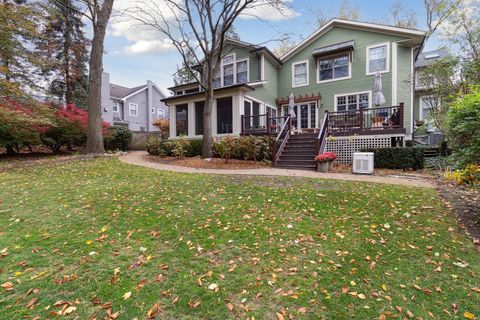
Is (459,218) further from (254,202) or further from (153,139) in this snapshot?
(153,139)

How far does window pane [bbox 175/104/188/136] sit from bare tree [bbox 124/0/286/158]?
17.8ft

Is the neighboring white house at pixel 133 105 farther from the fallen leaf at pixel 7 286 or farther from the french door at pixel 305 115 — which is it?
the fallen leaf at pixel 7 286

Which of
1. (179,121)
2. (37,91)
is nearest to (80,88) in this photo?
(37,91)

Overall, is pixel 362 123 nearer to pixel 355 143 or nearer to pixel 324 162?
pixel 355 143

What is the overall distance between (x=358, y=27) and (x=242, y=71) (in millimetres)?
7519

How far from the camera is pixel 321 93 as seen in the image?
16188 mm

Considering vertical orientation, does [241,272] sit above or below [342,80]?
below

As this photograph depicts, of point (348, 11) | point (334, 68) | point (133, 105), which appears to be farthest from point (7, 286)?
point (348, 11)

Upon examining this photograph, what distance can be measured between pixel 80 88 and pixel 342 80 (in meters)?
21.1

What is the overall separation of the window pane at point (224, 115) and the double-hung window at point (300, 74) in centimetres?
512

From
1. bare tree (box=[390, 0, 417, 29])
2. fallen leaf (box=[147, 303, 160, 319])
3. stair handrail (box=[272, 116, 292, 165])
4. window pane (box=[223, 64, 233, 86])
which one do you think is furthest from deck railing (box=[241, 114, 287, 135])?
→ bare tree (box=[390, 0, 417, 29])

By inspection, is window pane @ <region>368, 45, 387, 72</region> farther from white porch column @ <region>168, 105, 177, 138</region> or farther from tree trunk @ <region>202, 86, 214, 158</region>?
white porch column @ <region>168, 105, 177, 138</region>

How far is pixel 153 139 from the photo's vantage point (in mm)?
15586

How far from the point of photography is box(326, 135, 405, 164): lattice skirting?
11.1 m
